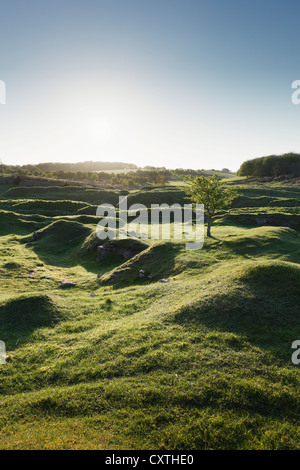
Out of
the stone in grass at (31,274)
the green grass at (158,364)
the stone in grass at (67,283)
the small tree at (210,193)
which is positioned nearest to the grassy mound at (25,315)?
the green grass at (158,364)

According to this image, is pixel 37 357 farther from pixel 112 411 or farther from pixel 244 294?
pixel 244 294

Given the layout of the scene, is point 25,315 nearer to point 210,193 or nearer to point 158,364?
point 158,364

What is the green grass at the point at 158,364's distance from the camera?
936 cm

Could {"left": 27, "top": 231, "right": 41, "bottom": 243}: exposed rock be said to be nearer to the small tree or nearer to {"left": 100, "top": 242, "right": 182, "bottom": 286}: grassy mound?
{"left": 100, "top": 242, "right": 182, "bottom": 286}: grassy mound

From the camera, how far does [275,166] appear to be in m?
146

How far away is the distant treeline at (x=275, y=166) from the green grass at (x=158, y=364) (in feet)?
466

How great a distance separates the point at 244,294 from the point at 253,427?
29.6 ft

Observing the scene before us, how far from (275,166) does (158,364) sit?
158649 millimetres

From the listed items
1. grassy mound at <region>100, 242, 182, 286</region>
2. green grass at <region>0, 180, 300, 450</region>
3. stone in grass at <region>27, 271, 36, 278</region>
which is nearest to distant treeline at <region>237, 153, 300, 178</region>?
grassy mound at <region>100, 242, 182, 286</region>

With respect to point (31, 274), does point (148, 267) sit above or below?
above

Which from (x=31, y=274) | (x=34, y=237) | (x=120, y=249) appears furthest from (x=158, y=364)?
(x=34, y=237)

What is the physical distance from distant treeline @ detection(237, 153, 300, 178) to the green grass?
5593 inches

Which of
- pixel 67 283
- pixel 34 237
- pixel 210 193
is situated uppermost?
pixel 210 193

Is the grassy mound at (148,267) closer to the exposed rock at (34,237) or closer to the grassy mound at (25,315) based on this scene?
the grassy mound at (25,315)
